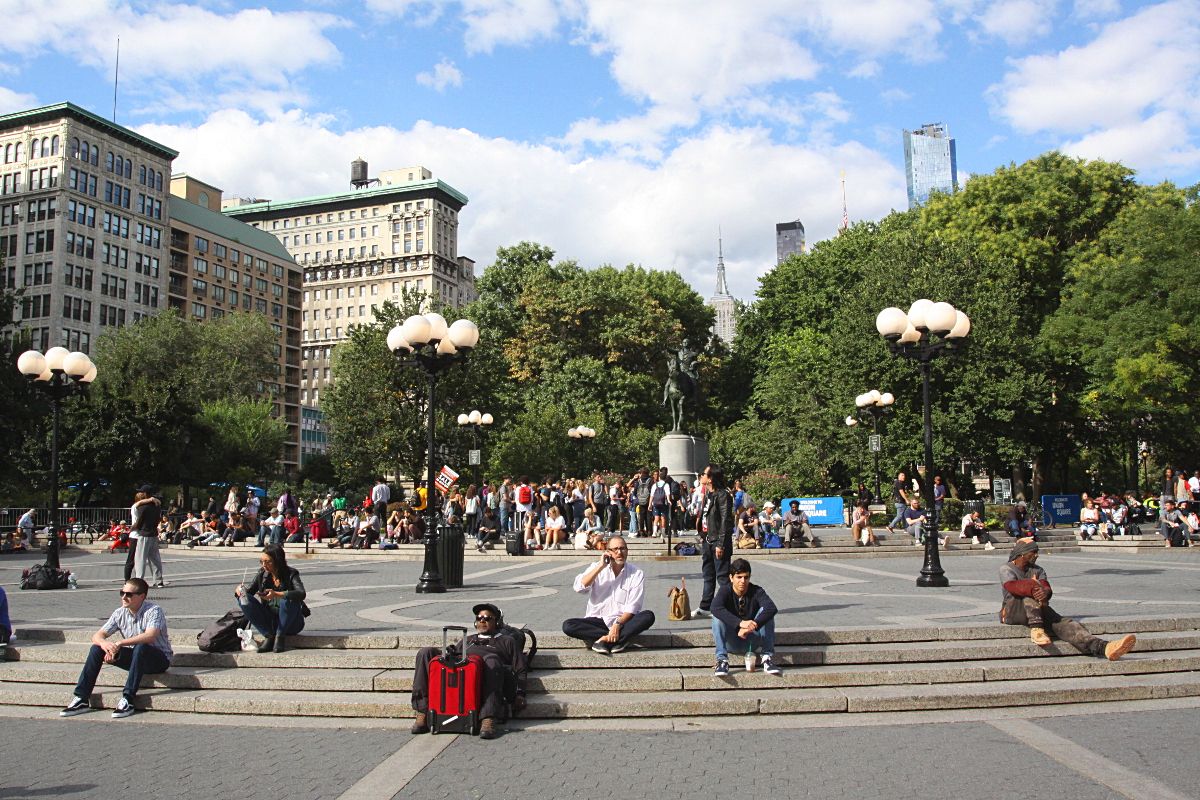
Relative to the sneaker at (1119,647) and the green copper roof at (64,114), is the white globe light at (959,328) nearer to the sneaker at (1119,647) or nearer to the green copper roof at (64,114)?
the sneaker at (1119,647)

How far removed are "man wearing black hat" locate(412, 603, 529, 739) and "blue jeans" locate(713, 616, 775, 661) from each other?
1.70 meters

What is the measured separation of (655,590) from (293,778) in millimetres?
8658

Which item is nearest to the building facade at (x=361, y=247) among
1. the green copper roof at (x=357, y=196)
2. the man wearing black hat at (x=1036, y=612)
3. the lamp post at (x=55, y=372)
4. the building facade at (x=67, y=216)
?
the green copper roof at (x=357, y=196)

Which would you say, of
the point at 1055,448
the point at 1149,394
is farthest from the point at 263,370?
the point at 1149,394

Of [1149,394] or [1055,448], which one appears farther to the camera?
[1055,448]

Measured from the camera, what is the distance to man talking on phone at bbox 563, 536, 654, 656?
8.49m

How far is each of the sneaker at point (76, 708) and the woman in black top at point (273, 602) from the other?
1491 millimetres

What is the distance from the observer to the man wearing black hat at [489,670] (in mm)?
7035

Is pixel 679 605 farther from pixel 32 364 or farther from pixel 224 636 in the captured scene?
pixel 32 364

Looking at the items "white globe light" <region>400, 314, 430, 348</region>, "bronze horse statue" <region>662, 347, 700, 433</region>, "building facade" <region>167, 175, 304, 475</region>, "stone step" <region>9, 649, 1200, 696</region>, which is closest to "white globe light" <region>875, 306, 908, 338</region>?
"white globe light" <region>400, 314, 430, 348</region>

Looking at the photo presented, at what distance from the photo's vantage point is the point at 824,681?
8.06 meters

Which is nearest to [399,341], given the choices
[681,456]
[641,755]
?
[641,755]

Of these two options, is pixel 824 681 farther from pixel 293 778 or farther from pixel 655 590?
pixel 655 590

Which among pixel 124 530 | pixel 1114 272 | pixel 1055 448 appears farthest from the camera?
pixel 1055 448
